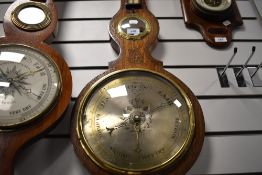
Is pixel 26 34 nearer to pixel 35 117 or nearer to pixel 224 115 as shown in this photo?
pixel 35 117

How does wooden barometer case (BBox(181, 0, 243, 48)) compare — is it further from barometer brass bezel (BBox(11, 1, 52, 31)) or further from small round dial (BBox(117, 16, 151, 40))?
barometer brass bezel (BBox(11, 1, 52, 31))

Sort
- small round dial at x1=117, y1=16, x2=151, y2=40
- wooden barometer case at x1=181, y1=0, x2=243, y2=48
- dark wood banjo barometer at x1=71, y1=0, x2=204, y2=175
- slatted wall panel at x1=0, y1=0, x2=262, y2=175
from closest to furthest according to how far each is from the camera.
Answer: dark wood banjo barometer at x1=71, y1=0, x2=204, y2=175 < slatted wall panel at x1=0, y1=0, x2=262, y2=175 < small round dial at x1=117, y1=16, x2=151, y2=40 < wooden barometer case at x1=181, y1=0, x2=243, y2=48

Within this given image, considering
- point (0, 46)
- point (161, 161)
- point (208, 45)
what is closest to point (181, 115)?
point (161, 161)

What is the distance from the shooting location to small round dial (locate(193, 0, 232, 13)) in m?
1.26

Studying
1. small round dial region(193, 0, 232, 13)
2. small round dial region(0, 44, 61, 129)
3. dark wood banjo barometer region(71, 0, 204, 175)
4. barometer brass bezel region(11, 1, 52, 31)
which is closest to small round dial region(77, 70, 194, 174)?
dark wood banjo barometer region(71, 0, 204, 175)

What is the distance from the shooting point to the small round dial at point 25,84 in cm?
94

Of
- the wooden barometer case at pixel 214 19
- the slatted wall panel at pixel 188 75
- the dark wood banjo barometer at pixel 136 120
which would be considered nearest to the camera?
the dark wood banjo barometer at pixel 136 120

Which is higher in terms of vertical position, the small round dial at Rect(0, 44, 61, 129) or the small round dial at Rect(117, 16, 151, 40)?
the small round dial at Rect(117, 16, 151, 40)

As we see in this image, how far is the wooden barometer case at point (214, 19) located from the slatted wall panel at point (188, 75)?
34 millimetres

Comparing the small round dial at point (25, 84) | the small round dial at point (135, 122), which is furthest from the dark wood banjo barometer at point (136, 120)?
the small round dial at point (25, 84)

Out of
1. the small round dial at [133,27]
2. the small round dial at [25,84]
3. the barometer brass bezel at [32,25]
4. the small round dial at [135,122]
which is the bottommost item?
the small round dial at [135,122]

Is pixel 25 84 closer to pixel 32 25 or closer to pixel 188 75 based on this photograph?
pixel 32 25

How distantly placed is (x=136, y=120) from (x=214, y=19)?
0.60m

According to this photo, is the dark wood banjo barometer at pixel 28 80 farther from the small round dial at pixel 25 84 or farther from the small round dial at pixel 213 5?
the small round dial at pixel 213 5
